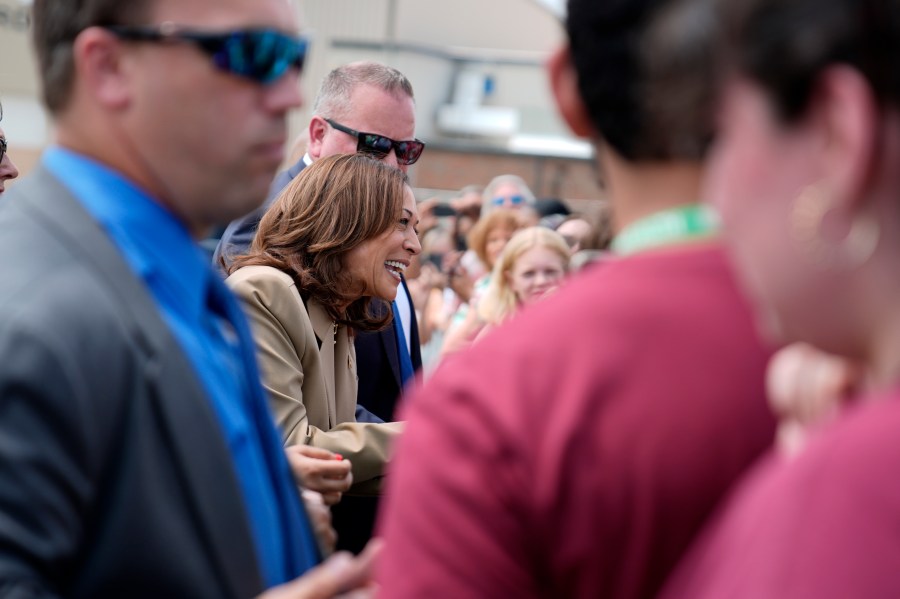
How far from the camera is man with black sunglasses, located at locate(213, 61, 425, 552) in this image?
3881 mm

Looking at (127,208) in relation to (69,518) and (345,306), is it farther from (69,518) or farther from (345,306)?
(345,306)

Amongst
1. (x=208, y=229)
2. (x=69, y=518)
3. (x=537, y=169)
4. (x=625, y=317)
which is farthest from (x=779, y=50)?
(x=537, y=169)

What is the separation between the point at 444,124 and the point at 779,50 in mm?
28776

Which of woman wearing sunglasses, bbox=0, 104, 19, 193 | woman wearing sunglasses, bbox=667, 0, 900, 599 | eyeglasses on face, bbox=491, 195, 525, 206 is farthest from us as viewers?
eyeglasses on face, bbox=491, 195, 525, 206

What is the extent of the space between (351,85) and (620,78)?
358 cm

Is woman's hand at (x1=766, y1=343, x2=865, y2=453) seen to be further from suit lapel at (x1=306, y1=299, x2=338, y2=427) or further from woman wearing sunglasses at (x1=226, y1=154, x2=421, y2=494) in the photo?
suit lapel at (x1=306, y1=299, x2=338, y2=427)

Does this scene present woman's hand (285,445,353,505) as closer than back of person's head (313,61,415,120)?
Yes

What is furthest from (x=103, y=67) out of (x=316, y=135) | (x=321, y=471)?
(x=316, y=135)

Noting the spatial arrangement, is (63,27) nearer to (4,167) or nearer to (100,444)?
(100,444)

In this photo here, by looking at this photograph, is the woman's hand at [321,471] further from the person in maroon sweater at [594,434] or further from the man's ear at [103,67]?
the person in maroon sweater at [594,434]

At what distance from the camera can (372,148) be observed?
463 cm

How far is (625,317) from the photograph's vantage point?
3.97 feet

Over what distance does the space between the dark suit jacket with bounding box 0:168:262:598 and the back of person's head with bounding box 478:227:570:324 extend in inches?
169

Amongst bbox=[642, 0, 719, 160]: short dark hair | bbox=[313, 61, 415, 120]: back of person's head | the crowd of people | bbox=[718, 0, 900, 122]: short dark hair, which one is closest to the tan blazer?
the crowd of people
